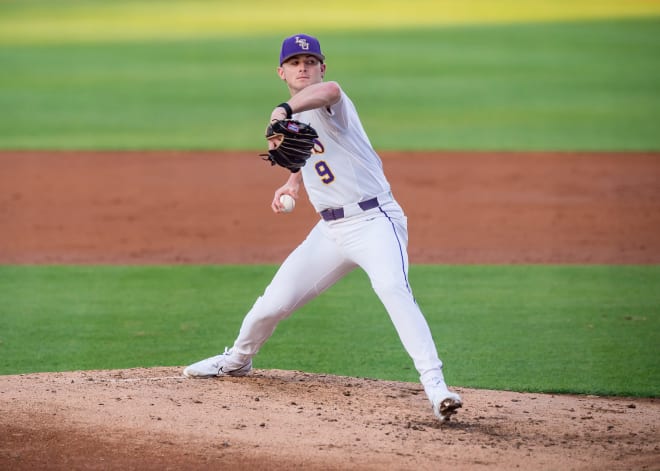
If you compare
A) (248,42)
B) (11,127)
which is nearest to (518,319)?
(11,127)

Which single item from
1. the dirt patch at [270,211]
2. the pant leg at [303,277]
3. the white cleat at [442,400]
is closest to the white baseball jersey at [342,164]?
the pant leg at [303,277]

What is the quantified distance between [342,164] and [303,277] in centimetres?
69

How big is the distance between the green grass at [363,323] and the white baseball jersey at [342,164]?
176 centimetres

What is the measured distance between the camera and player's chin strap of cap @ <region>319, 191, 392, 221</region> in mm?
5781

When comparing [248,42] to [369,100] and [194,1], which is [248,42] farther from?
[194,1]

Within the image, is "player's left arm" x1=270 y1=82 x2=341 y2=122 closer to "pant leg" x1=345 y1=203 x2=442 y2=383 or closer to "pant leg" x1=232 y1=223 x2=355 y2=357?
"pant leg" x1=345 y1=203 x2=442 y2=383

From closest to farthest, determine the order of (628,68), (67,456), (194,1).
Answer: (67,456) → (628,68) → (194,1)

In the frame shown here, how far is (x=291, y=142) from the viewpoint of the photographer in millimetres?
5262

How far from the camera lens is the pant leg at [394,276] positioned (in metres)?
5.54

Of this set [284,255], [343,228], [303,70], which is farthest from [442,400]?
[284,255]

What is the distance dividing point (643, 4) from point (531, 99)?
1827 centimetres

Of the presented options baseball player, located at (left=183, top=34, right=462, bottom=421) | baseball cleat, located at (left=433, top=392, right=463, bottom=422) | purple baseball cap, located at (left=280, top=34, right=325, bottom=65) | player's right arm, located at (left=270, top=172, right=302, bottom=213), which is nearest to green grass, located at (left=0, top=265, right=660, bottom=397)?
baseball player, located at (left=183, top=34, right=462, bottom=421)

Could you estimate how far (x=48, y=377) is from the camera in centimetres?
652

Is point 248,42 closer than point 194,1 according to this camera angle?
Yes
